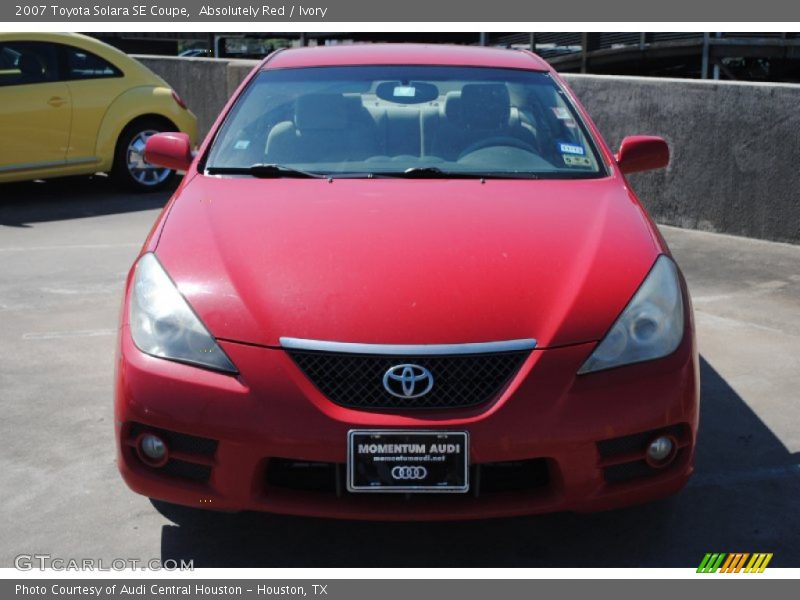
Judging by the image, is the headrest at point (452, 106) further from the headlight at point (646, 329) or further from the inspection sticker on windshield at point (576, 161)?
the headlight at point (646, 329)

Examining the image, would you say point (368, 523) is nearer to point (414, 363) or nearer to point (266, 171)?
point (414, 363)

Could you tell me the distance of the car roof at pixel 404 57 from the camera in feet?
17.2

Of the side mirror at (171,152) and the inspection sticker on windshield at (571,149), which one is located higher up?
the inspection sticker on windshield at (571,149)

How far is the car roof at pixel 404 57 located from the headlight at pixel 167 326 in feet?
6.06

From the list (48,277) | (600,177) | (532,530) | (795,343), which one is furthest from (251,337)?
(48,277)

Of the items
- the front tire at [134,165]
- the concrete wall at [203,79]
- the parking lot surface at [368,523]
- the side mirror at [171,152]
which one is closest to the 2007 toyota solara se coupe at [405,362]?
the parking lot surface at [368,523]

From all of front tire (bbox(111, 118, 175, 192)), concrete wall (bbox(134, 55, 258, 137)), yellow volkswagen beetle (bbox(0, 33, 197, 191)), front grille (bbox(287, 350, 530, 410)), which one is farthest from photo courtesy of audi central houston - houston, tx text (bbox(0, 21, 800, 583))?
concrete wall (bbox(134, 55, 258, 137))

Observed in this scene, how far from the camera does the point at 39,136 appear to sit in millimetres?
10180

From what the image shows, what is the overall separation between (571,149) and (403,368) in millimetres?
1766

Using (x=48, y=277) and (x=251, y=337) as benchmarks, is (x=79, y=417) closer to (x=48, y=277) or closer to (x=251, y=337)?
(x=251, y=337)

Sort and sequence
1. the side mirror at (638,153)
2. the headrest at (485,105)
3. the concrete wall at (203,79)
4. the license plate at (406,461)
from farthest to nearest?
1. the concrete wall at (203,79)
2. the side mirror at (638,153)
3. the headrest at (485,105)
4. the license plate at (406,461)

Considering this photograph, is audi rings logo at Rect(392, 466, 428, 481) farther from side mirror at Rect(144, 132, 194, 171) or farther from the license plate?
side mirror at Rect(144, 132, 194, 171)

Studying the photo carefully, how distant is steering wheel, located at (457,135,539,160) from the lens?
4738mm

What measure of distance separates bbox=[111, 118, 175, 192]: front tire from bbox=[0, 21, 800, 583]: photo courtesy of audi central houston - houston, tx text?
5093 mm
